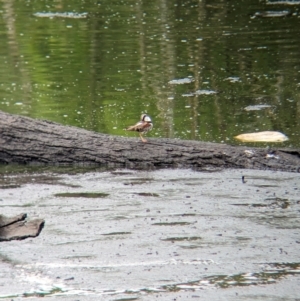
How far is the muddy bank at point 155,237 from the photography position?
596cm

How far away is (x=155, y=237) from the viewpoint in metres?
6.97

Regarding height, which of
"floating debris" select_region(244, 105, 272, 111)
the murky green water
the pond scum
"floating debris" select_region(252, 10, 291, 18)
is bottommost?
"floating debris" select_region(252, 10, 291, 18)

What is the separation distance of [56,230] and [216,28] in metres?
14.6

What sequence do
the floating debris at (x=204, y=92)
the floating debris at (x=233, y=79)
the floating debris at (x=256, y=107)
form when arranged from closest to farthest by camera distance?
the floating debris at (x=256, y=107) < the floating debris at (x=204, y=92) < the floating debris at (x=233, y=79)

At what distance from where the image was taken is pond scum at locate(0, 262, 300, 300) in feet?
19.2

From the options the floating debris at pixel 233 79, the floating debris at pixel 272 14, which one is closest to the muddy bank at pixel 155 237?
the floating debris at pixel 233 79

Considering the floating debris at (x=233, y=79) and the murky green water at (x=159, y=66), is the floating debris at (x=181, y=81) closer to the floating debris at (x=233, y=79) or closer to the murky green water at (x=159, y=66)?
the murky green water at (x=159, y=66)

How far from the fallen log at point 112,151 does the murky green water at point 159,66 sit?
1815mm

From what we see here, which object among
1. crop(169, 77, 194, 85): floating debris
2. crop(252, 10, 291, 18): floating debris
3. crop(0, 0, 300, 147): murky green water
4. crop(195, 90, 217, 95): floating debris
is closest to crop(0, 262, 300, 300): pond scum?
crop(0, 0, 300, 147): murky green water

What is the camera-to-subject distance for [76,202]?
8.11 meters

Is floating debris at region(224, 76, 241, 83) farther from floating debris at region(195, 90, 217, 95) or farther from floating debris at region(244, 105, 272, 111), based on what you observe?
floating debris at region(244, 105, 272, 111)

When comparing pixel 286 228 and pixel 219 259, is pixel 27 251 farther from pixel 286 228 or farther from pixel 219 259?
pixel 286 228

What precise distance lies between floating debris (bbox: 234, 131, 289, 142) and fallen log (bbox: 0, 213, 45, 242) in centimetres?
484

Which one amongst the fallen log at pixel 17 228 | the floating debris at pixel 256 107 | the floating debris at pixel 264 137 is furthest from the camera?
the floating debris at pixel 256 107
